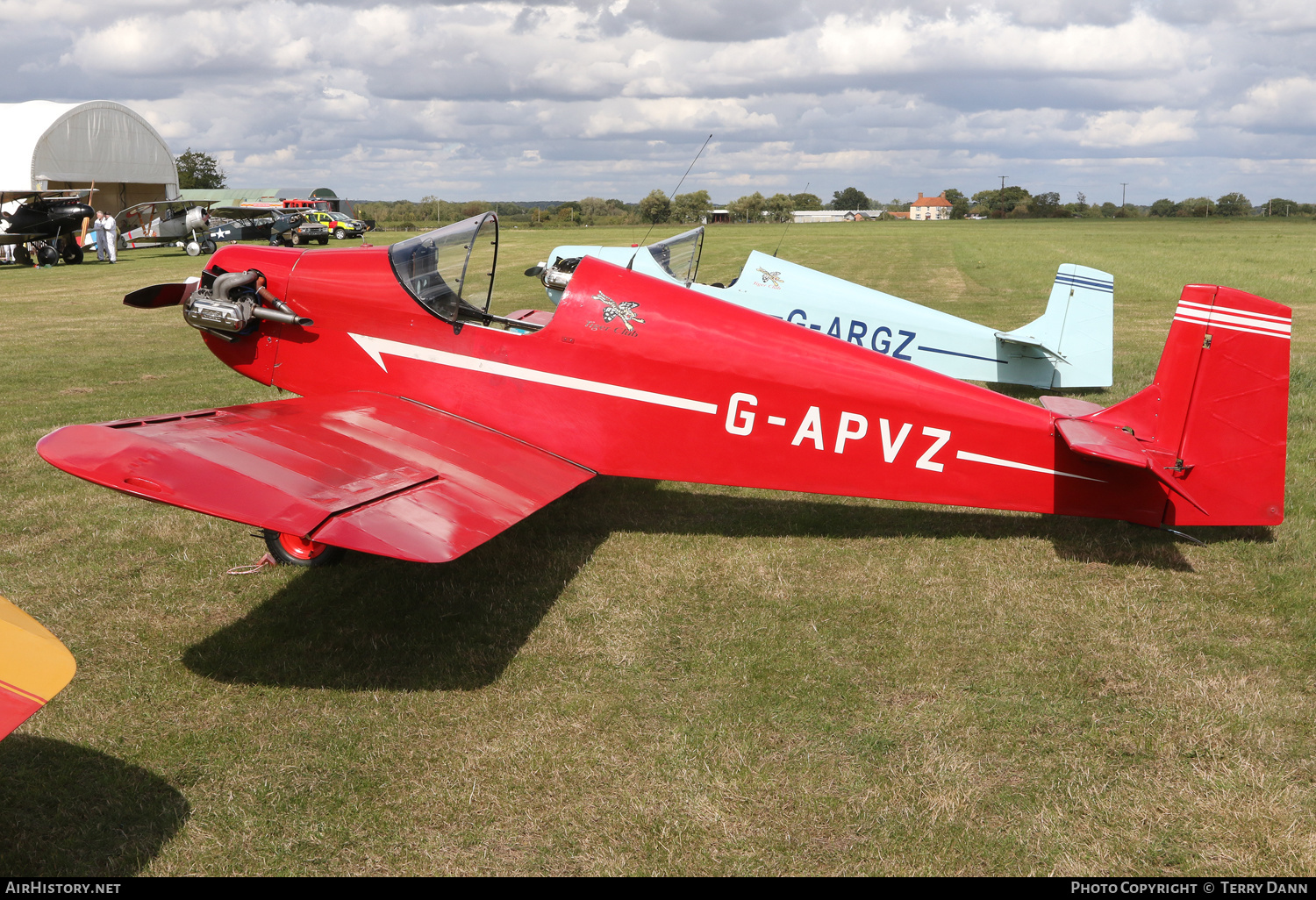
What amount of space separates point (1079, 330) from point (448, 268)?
278 inches

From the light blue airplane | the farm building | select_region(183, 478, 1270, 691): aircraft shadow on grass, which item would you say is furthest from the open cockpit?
the farm building

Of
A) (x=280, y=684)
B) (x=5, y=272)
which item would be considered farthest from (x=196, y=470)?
(x=5, y=272)

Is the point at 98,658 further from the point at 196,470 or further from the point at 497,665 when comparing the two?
the point at 497,665

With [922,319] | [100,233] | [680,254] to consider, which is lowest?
Result: [922,319]

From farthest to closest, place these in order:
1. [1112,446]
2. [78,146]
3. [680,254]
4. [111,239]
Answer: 1. [78,146]
2. [111,239]
3. [680,254]
4. [1112,446]

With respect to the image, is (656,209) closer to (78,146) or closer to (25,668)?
(25,668)

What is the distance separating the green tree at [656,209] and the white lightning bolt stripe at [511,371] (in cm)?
292

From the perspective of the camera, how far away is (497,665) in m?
4.32

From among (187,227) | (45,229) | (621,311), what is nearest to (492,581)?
Answer: (621,311)

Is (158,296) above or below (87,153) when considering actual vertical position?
below

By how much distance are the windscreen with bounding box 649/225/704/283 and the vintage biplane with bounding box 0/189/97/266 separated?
26.5 metres

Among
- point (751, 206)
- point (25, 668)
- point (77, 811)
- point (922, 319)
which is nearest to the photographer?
point (25, 668)

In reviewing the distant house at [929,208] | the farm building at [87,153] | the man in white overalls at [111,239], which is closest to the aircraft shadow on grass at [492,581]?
the man in white overalls at [111,239]

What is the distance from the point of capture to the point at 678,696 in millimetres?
4055
